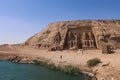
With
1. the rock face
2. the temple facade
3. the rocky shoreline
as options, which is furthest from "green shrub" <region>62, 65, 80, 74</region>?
the temple facade

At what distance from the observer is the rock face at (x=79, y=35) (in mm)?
62156

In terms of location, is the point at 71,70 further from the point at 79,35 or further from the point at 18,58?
the point at 79,35

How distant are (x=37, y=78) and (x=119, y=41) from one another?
37.0 meters

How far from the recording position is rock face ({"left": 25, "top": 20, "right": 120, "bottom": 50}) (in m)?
62.2

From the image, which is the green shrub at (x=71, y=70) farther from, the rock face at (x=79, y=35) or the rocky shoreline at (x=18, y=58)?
the rock face at (x=79, y=35)

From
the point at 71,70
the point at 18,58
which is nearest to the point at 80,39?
the point at 18,58

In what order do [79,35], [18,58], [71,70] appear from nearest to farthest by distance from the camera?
[71,70] < [18,58] < [79,35]

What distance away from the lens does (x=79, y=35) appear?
67.8m

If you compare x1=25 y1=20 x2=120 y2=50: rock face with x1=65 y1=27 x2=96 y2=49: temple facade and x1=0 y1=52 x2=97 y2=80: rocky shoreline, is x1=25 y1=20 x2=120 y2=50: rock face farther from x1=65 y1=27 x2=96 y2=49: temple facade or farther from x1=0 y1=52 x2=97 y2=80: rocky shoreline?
x1=0 y1=52 x2=97 y2=80: rocky shoreline

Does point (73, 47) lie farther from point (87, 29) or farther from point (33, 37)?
point (33, 37)

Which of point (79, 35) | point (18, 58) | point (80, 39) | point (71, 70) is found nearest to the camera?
point (71, 70)

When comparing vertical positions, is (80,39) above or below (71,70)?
above

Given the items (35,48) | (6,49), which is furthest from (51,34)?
(6,49)

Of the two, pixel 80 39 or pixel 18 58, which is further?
pixel 80 39
